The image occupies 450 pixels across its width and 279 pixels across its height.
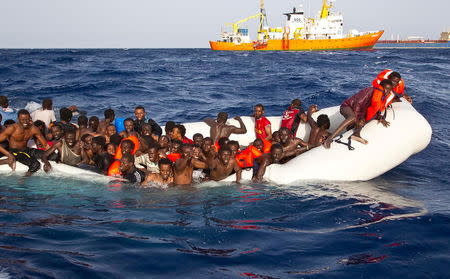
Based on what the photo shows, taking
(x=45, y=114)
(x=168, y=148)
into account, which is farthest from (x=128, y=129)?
(x=45, y=114)

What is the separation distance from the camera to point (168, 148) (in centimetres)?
627

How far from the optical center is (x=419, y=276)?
11.4 ft

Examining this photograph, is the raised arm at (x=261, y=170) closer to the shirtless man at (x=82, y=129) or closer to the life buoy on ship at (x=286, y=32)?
the shirtless man at (x=82, y=129)

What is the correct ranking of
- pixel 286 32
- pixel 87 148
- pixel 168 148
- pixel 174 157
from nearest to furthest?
pixel 174 157 → pixel 168 148 → pixel 87 148 → pixel 286 32

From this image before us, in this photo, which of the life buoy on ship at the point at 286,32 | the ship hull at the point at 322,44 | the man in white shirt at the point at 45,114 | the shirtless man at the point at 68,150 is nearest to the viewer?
Result: the shirtless man at the point at 68,150

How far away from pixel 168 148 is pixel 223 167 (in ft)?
3.07

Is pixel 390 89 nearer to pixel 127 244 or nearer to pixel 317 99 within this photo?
pixel 127 244

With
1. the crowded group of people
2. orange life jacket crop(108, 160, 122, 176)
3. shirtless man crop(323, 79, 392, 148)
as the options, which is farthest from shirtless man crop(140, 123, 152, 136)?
shirtless man crop(323, 79, 392, 148)

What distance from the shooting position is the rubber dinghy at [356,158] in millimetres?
6055

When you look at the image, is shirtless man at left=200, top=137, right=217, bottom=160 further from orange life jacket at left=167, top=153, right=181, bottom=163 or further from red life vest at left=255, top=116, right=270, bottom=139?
red life vest at left=255, top=116, right=270, bottom=139

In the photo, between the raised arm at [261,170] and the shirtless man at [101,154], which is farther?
the shirtless man at [101,154]

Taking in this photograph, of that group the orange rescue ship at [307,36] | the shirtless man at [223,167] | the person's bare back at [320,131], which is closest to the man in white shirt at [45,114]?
the shirtless man at [223,167]

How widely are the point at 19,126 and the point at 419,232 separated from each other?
5.64m

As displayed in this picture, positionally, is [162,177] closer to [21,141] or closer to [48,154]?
[48,154]
